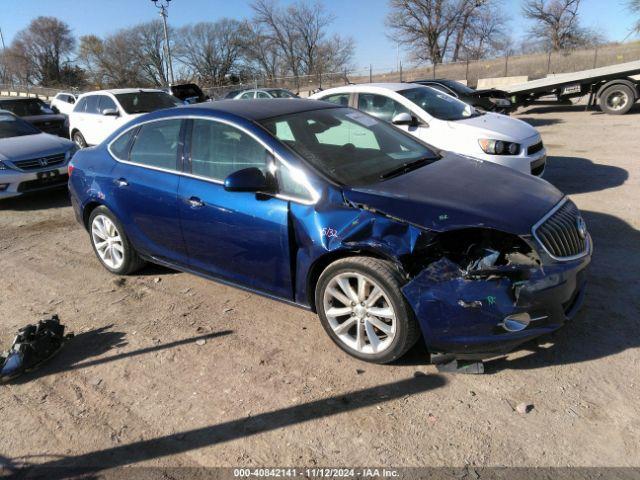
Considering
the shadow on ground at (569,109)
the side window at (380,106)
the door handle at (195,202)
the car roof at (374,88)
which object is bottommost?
the shadow on ground at (569,109)

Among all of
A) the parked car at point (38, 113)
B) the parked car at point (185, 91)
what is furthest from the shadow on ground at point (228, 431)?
the parked car at point (185, 91)

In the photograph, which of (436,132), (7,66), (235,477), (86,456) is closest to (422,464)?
(235,477)

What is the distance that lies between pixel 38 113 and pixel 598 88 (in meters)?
17.0

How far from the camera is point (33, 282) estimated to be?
201 inches

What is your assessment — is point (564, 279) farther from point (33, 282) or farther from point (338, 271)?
point (33, 282)

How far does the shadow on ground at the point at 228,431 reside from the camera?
104 inches

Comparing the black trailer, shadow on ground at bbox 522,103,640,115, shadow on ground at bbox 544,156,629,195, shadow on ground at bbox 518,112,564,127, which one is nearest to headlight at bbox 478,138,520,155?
shadow on ground at bbox 544,156,629,195

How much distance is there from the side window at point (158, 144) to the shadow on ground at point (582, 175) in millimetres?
5667

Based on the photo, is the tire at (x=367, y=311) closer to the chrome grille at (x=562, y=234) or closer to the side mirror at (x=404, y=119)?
the chrome grille at (x=562, y=234)

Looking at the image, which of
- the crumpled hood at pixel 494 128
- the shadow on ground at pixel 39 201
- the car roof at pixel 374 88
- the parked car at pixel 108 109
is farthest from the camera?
the parked car at pixel 108 109

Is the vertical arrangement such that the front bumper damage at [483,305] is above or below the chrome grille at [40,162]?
below

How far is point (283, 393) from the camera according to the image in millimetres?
3109

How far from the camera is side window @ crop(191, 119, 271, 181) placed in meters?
3.73

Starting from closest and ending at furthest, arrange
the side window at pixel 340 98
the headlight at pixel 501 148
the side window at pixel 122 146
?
1. the side window at pixel 122 146
2. the headlight at pixel 501 148
3. the side window at pixel 340 98
